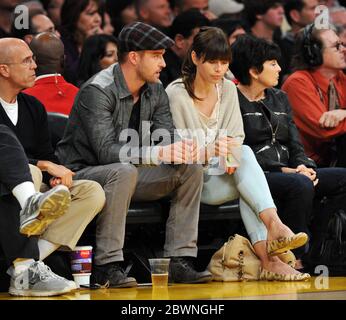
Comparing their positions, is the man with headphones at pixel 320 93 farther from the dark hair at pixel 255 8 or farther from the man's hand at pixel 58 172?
the man's hand at pixel 58 172

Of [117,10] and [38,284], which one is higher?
[117,10]

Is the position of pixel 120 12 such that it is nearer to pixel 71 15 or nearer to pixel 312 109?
pixel 71 15

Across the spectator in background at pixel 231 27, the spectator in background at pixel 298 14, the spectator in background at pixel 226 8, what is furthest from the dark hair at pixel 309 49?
the spectator in background at pixel 226 8

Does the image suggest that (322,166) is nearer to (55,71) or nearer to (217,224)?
(217,224)

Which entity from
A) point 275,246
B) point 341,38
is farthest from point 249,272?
point 341,38

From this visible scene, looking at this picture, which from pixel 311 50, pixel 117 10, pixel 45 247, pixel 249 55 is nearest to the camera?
pixel 45 247

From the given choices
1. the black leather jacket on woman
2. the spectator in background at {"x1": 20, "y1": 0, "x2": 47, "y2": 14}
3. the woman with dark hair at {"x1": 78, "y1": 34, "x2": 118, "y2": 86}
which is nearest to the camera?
the black leather jacket on woman

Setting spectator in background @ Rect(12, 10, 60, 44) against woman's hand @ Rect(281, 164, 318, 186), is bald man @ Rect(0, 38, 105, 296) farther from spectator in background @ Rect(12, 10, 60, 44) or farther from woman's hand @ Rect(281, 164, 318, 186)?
spectator in background @ Rect(12, 10, 60, 44)

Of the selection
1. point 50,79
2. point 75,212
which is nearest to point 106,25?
point 50,79

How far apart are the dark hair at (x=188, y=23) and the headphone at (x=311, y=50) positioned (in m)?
1.02

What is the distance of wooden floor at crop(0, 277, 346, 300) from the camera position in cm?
455

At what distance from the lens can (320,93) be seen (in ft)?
21.5

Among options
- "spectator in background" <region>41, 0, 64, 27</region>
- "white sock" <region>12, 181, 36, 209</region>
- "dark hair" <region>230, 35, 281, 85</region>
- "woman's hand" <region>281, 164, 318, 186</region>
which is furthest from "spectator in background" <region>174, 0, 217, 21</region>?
"white sock" <region>12, 181, 36, 209</region>

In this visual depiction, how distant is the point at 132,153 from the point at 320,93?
1818mm
